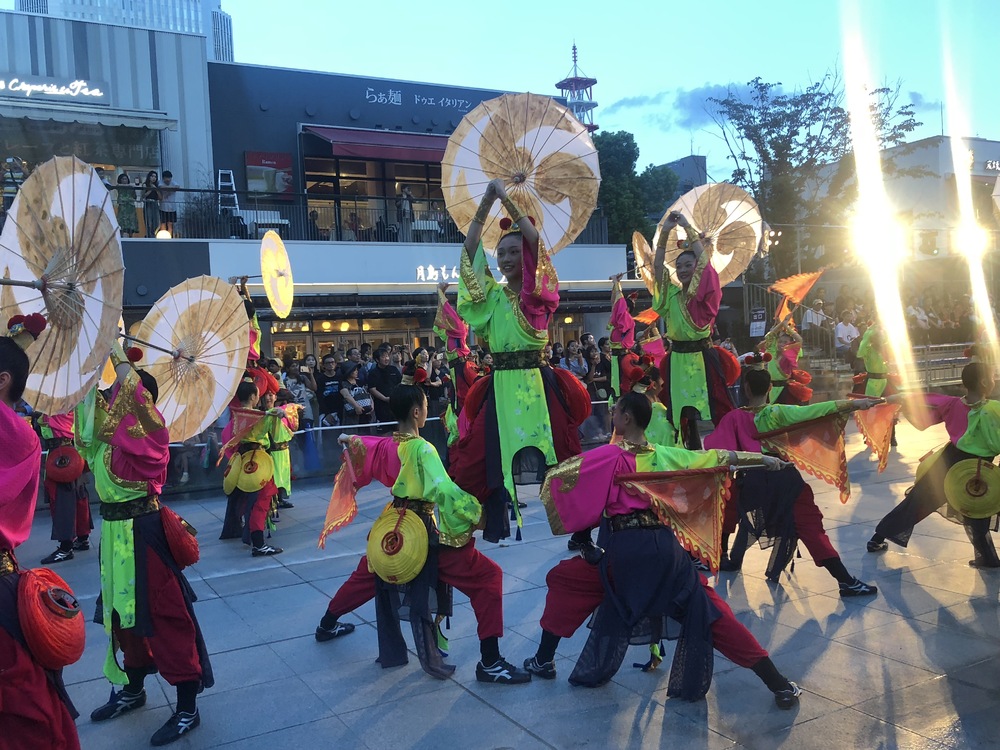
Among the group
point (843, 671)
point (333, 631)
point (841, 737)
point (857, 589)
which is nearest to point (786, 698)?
point (841, 737)

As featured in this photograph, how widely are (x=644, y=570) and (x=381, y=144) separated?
680 inches

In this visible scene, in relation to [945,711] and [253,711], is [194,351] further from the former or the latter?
[945,711]

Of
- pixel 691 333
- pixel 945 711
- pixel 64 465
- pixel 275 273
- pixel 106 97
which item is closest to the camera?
pixel 945 711

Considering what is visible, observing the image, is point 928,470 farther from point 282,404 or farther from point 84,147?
point 84,147

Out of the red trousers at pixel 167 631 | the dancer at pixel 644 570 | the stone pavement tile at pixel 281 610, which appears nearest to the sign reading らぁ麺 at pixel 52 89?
the stone pavement tile at pixel 281 610

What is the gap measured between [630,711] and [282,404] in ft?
19.2

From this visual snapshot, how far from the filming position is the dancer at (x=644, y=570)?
3855 millimetres

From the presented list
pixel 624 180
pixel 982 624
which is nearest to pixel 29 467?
pixel 982 624

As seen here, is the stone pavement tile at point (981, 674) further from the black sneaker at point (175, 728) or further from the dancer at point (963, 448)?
the black sneaker at point (175, 728)

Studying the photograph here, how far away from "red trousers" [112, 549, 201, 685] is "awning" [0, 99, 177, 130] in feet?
52.1

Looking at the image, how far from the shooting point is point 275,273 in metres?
9.64

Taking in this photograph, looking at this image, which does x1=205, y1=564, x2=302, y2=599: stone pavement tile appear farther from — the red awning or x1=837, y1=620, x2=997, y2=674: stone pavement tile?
the red awning

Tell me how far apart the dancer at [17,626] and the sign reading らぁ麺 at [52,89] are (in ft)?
54.9

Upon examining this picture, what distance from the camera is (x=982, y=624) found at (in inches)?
193
